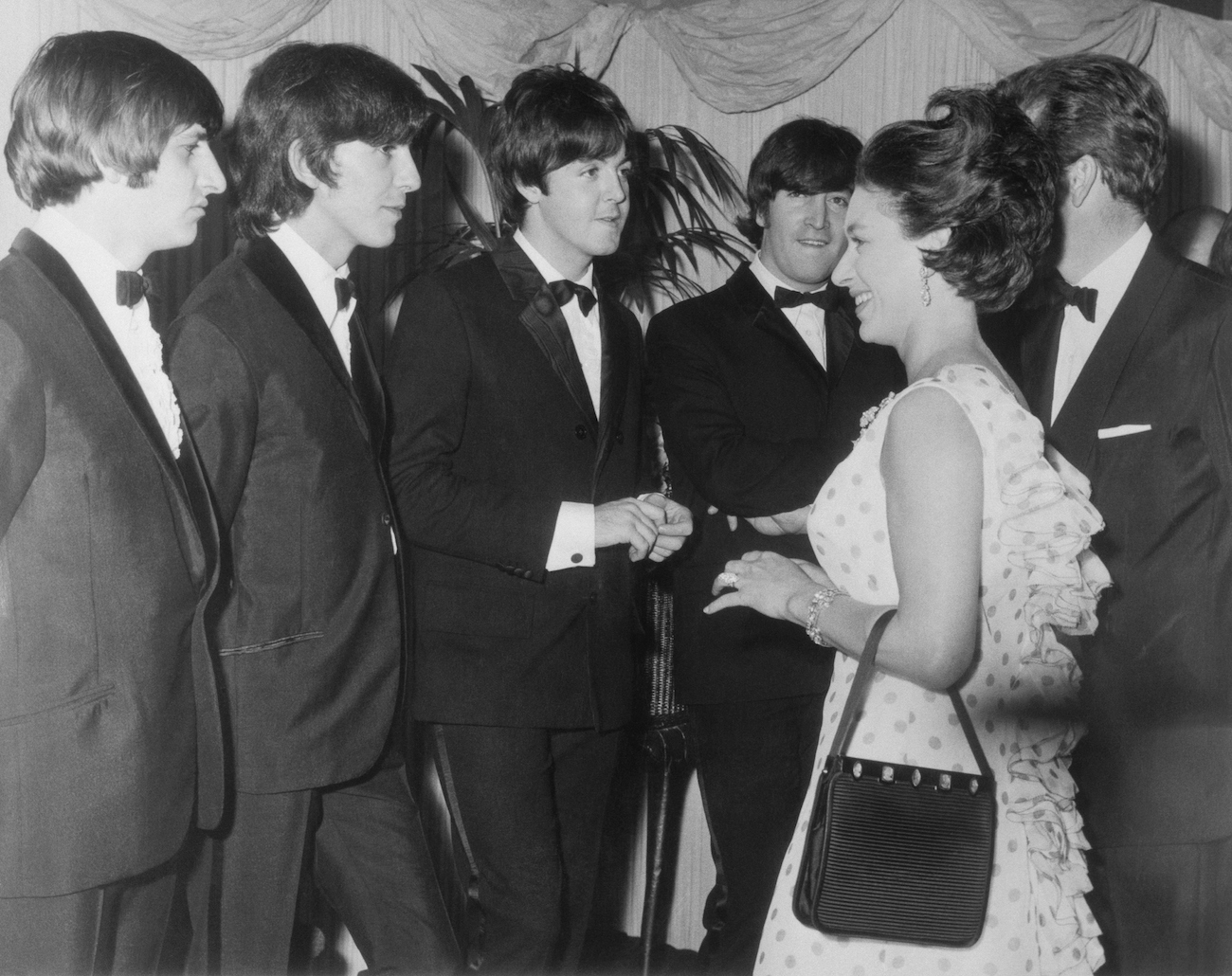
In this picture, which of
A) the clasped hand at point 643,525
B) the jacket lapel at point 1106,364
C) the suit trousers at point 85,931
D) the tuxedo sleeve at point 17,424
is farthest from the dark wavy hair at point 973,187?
the suit trousers at point 85,931

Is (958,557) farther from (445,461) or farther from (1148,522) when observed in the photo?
(445,461)

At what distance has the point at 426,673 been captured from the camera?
2.50 m

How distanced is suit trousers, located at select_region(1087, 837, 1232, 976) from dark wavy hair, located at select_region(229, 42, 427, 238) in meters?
1.90

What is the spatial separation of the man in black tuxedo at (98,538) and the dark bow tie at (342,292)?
0.36 meters

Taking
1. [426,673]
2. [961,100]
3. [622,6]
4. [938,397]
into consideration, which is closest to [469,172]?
[622,6]

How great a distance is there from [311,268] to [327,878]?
1092 mm

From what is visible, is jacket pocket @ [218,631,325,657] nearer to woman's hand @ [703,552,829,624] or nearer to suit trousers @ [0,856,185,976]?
suit trousers @ [0,856,185,976]

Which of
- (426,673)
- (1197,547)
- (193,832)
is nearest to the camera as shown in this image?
(193,832)

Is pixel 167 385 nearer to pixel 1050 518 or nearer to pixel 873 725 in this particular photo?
pixel 873 725

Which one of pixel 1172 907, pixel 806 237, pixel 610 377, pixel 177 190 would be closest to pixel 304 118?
pixel 177 190

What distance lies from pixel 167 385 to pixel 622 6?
2.49 metres

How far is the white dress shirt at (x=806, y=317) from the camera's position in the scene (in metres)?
3.11

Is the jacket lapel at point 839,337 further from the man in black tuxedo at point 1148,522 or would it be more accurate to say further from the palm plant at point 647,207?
the man in black tuxedo at point 1148,522

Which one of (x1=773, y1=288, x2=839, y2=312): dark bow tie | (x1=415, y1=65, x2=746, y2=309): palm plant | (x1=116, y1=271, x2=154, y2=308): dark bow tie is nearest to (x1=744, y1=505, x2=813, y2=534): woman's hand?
(x1=773, y1=288, x2=839, y2=312): dark bow tie
